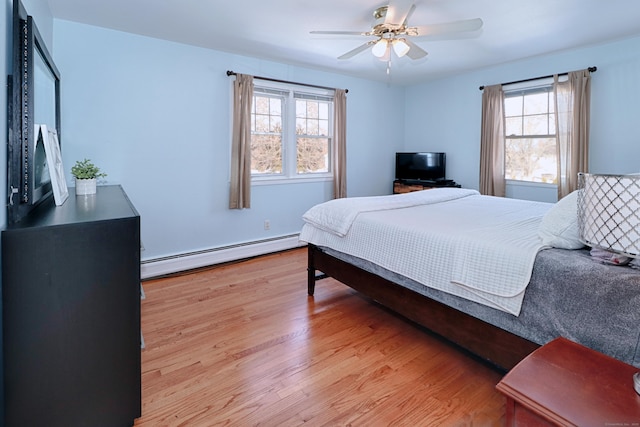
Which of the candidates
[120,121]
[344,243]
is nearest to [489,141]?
[344,243]

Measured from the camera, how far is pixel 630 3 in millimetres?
2650

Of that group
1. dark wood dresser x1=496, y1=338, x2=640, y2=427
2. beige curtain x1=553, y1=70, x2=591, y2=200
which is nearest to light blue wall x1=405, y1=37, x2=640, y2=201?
beige curtain x1=553, y1=70, x2=591, y2=200

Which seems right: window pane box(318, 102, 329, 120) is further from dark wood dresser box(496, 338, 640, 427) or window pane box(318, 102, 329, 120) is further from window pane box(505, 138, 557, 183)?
dark wood dresser box(496, 338, 640, 427)

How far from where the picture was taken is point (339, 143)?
4754 millimetres

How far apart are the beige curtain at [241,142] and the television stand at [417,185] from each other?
2478 millimetres

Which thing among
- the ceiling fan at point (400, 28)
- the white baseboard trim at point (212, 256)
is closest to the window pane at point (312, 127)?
the white baseboard trim at point (212, 256)

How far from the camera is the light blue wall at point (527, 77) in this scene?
139 inches

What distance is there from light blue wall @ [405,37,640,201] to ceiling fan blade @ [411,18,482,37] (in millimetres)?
2298

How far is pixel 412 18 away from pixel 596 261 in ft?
7.92

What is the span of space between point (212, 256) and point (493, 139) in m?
3.82

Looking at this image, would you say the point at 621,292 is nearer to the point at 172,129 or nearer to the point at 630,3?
the point at 630,3

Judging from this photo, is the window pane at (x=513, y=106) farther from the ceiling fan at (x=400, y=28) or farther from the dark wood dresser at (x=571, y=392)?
the dark wood dresser at (x=571, y=392)

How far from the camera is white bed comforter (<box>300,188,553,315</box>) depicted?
1616mm

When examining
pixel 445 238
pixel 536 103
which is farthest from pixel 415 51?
pixel 536 103
